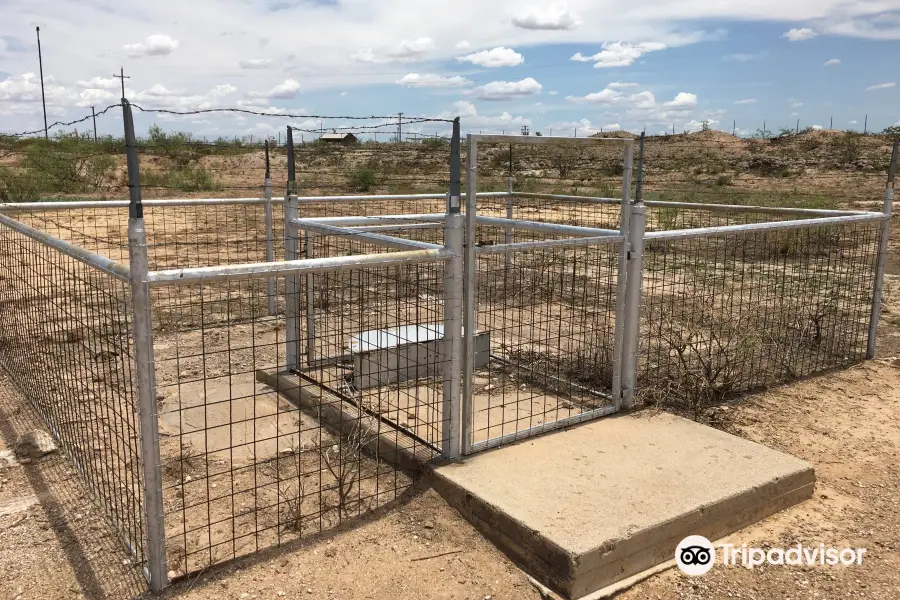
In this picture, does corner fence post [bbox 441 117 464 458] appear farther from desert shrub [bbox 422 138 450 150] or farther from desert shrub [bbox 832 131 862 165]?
desert shrub [bbox 832 131 862 165]

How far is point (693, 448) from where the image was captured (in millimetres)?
4555

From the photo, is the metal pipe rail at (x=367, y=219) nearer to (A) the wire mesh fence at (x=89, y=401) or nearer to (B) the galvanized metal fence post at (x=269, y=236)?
(A) the wire mesh fence at (x=89, y=401)

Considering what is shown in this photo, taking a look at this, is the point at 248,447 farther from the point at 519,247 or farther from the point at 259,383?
the point at 519,247

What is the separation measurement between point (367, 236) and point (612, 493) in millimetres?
2228

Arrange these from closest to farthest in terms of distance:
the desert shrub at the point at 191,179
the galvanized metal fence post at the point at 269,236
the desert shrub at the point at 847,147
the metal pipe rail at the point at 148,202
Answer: the metal pipe rail at the point at 148,202 → the galvanized metal fence post at the point at 269,236 → the desert shrub at the point at 191,179 → the desert shrub at the point at 847,147

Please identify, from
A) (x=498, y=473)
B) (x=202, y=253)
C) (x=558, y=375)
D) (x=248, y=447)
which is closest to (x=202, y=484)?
(x=248, y=447)

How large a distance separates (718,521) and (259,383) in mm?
3757

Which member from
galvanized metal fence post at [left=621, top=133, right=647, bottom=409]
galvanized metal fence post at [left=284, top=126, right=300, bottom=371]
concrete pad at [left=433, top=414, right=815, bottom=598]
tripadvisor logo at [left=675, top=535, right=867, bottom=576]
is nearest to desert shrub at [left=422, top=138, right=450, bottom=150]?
galvanized metal fence post at [left=284, top=126, right=300, bottom=371]

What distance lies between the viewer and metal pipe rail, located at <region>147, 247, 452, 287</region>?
3.14 metres

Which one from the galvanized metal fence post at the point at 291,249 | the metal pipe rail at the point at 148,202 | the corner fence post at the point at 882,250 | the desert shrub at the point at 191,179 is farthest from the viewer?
the desert shrub at the point at 191,179

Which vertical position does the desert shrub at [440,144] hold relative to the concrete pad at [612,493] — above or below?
above

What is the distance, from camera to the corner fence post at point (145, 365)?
2889mm

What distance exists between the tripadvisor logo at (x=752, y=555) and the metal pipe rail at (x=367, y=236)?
2096mm

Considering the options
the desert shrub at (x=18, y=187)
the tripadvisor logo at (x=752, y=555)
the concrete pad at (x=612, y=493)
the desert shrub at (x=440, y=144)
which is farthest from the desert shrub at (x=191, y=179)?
the tripadvisor logo at (x=752, y=555)
